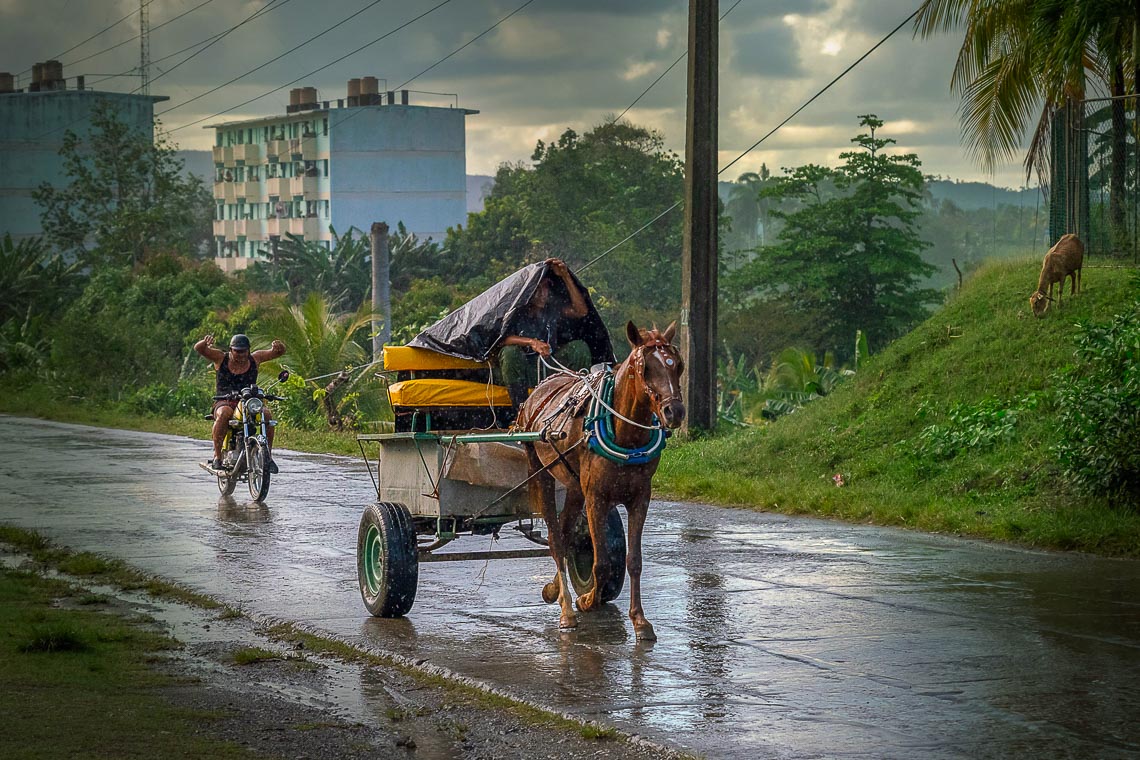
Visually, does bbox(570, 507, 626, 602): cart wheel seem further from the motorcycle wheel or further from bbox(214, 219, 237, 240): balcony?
→ bbox(214, 219, 237, 240): balcony

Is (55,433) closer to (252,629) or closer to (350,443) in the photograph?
(350,443)

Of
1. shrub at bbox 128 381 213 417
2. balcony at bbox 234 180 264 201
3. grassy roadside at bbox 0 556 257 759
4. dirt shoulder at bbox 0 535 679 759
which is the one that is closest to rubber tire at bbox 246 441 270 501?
grassy roadside at bbox 0 556 257 759

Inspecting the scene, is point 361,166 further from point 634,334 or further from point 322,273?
point 634,334

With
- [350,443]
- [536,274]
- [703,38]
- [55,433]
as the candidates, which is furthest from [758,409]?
[536,274]

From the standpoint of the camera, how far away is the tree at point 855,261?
50.0 meters

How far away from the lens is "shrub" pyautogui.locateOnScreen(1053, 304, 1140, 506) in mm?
12836

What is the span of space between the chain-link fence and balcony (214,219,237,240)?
3912 inches

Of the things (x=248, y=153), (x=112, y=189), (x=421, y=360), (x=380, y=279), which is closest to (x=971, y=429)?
(x=421, y=360)

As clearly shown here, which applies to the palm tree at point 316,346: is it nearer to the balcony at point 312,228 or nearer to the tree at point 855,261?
the tree at point 855,261

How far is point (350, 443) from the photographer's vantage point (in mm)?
25312

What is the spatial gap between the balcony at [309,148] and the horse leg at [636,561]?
96.6m

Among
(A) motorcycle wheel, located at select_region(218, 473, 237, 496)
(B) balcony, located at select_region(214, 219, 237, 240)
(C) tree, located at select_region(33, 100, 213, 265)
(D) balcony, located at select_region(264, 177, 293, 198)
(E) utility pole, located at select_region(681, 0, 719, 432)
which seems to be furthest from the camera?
(B) balcony, located at select_region(214, 219, 237, 240)

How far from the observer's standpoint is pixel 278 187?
107062mm

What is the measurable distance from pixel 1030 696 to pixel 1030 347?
11381mm
